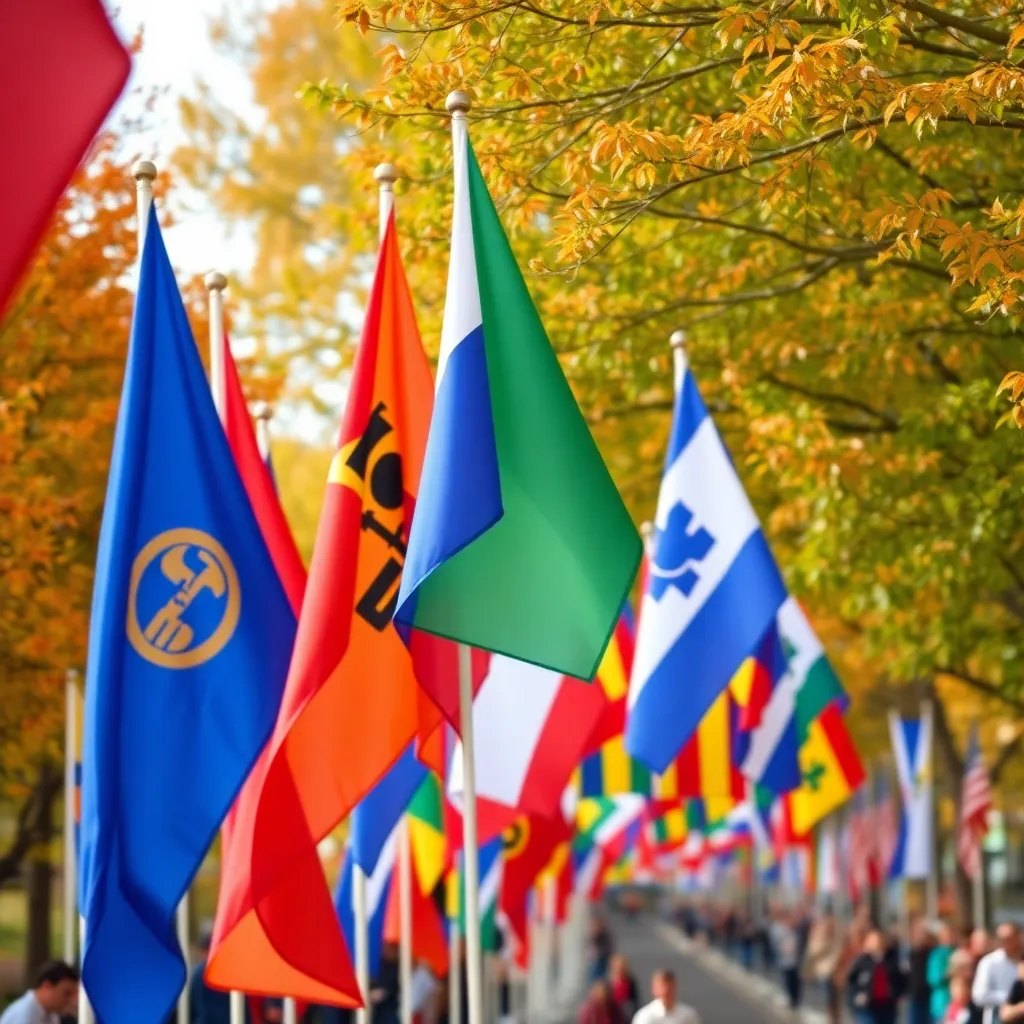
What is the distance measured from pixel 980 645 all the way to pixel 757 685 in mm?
5094

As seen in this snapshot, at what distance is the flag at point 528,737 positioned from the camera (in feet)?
37.9

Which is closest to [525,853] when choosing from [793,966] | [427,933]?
[427,933]

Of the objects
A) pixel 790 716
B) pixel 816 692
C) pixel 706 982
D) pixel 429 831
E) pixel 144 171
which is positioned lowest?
pixel 706 982

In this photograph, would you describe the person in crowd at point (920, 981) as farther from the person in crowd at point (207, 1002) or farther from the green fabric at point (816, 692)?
the green fabric at point (816, 692)

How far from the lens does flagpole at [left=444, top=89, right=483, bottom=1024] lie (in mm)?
7582

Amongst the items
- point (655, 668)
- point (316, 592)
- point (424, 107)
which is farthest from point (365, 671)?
point (424, 107)

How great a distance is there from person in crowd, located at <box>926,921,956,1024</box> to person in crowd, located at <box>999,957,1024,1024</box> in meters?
4.92

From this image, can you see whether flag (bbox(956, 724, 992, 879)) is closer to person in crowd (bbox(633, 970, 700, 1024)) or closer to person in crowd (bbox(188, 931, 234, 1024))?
person in crowd (bbox(633, 970, 700, 1024))

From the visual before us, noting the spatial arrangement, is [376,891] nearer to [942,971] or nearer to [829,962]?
[942,971]

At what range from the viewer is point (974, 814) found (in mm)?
24953

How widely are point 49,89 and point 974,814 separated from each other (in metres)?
21.1

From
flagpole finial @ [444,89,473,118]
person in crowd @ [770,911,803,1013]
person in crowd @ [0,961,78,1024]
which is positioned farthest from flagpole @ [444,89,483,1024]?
person in crowd @ [770,911,803,1013]

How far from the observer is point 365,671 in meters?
8.60

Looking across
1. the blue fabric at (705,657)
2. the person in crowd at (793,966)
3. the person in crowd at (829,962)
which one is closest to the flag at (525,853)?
the blue fabric at (705,657)
